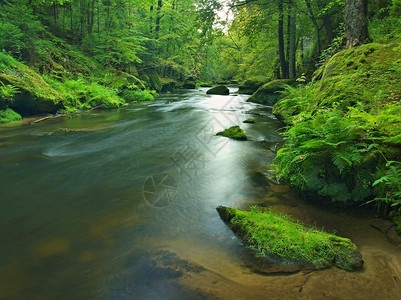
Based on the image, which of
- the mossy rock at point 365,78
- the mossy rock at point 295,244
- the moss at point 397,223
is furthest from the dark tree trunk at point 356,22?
the mossy rock at point 295,244

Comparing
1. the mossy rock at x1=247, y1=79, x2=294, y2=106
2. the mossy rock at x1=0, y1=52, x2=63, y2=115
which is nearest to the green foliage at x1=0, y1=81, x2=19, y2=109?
the mossy rock at x1=0, y1=52, x2=63, y2=115

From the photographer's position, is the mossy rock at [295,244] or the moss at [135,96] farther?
the moss at [135,96]

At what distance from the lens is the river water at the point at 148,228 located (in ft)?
7.12

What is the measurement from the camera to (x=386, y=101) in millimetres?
4383

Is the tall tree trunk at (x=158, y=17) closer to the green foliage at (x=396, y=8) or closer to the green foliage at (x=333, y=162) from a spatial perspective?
the green foliage at (x=396, y=8)

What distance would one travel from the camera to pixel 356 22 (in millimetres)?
7262

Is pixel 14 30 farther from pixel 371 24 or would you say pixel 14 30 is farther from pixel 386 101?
pixel 371 24

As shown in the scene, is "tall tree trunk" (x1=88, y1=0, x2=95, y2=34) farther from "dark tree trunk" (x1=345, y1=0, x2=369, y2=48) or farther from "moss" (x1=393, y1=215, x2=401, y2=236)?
"moss" (x1=393, y1=215, x2=401, y2=236)

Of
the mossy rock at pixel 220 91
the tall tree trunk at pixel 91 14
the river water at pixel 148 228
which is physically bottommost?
the river water at pixel 148 228

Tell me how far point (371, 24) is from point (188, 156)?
11606mm

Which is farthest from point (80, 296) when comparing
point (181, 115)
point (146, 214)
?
A: point (181, 115)

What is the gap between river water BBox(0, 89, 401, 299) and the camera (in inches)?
85.4

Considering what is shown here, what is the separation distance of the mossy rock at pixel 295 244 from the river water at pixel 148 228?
12 centimetres

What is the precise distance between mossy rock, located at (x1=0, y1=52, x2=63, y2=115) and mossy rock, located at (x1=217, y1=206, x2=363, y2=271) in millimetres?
10024
